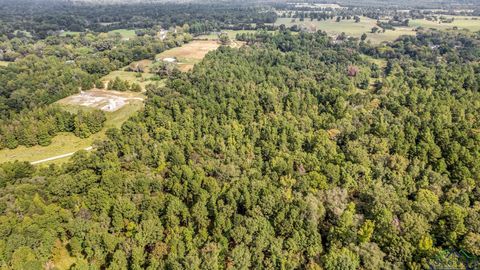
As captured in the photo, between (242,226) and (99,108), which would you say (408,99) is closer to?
(242,226)

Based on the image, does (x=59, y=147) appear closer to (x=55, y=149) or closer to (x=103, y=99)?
(x=55, y=149)

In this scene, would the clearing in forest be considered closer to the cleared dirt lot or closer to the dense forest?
Answer: the cleared dirt lot

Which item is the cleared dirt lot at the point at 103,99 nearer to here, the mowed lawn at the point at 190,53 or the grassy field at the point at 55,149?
the grassy field at the point at 55,149

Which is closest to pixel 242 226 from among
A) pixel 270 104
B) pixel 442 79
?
pixel 270 104

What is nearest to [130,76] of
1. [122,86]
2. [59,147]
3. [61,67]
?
[122,86]

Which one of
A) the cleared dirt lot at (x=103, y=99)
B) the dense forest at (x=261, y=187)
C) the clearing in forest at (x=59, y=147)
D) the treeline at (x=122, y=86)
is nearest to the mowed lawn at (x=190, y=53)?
the treeline at (x=122, y=86)

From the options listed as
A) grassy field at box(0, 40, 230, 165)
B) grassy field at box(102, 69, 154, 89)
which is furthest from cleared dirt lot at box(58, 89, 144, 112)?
grassy field at box(102, 69, 154, 89)

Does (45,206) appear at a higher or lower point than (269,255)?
higher
